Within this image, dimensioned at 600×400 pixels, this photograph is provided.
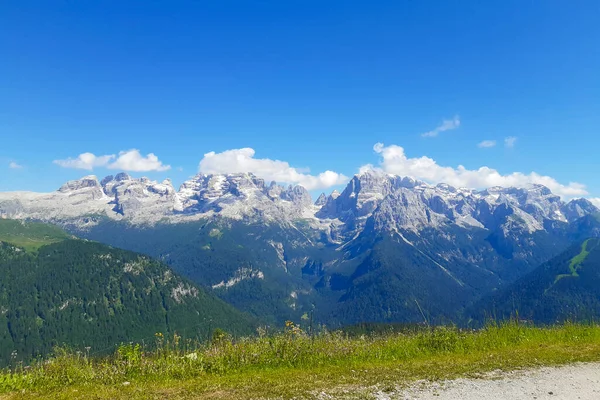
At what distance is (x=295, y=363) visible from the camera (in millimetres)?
20062

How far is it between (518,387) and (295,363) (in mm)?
10073

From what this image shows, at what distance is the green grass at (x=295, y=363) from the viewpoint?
15.6 metres

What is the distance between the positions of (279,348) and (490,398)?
35.3 feet

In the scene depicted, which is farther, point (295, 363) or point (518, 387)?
point (295, 363)

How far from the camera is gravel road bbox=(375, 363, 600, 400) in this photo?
46.7ft

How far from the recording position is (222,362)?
1966 cm

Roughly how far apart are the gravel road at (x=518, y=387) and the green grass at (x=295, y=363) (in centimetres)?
84

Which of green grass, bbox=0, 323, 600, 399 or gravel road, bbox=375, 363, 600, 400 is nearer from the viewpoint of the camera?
gravel road, bbox=375, 363, 600, 400

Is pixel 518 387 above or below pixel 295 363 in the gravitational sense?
below

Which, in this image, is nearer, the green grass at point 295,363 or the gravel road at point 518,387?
the gravel road at point 518,387

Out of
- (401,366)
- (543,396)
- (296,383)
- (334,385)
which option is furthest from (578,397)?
(296,383)

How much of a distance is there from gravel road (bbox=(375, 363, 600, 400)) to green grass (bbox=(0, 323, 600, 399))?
0.84m

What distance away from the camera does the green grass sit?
15.6 meters

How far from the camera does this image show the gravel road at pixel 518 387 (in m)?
14.2
